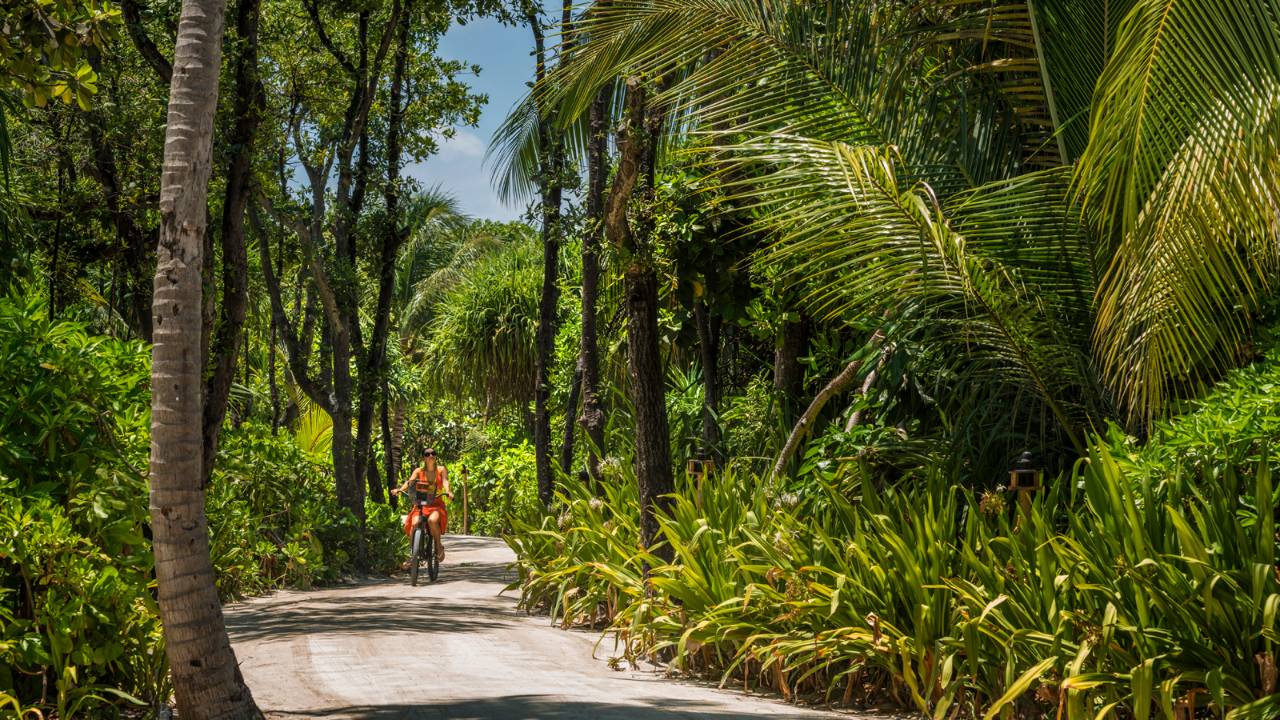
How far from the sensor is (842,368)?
9.55 m

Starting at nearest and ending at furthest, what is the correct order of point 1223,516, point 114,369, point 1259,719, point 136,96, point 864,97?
point 1259,719, point 1223,516, point 114,369, point 864,97, point 136,96

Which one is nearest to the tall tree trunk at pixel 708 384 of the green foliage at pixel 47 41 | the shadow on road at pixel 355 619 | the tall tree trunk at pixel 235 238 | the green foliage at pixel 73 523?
the shadow on road at pixel 355 619

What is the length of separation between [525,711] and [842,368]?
15.9 feet

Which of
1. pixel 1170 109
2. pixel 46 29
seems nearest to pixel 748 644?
pixel 1170 109

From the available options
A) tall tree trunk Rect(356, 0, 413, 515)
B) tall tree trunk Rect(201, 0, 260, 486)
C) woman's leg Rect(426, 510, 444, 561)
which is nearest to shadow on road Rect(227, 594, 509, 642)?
tall tree trunk Rect(201, 0, 260, 486)

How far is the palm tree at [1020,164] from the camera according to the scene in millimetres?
5316

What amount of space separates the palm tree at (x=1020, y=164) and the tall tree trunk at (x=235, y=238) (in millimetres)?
2760

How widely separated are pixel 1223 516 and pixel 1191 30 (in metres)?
2.20

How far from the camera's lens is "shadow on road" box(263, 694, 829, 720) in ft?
18.0

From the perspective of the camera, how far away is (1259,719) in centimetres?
436

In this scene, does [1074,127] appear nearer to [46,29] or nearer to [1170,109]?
[1170,109]

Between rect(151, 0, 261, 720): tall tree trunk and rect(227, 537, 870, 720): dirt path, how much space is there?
0.80m

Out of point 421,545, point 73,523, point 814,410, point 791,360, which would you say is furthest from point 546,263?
point 73,523

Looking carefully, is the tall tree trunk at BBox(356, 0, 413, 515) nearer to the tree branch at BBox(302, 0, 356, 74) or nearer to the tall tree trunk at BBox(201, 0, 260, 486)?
the tree branch at BBox(302, 0, 356, 74)
